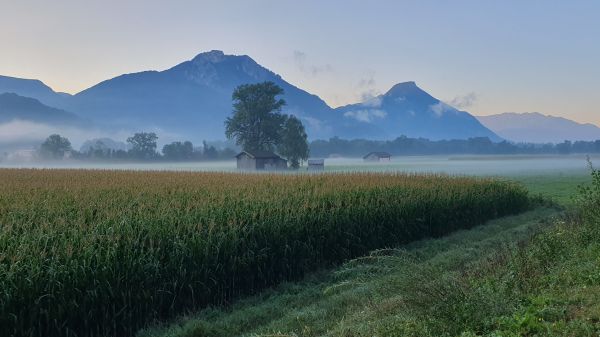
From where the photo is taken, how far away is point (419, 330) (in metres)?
6.89

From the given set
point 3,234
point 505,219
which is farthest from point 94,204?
point 505,219

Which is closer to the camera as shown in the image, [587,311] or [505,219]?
[587,311]

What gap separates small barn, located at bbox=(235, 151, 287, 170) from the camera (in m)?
86.4

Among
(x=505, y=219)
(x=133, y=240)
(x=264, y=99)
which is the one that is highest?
(x=264, y=99)

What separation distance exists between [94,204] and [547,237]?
38.3 ft

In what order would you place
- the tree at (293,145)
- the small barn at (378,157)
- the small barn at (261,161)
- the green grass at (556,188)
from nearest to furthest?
the green grass at (556,188) < the small barn at (261,161) < the tree at (293,145) < the small barn at (378,157)

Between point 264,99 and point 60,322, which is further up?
point 264,99

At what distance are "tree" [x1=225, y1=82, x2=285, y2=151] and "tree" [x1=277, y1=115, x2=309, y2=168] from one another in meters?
2.11

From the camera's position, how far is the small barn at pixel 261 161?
284 feet

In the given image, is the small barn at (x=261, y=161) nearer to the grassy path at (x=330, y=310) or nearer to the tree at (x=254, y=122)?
A: the tree at (x=254, y=122)

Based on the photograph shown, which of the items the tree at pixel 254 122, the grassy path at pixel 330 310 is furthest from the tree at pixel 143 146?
the grassy path at pixel 330 310

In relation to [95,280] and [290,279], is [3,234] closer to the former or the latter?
[95,280]

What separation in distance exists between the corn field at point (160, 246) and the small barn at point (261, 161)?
66986mm

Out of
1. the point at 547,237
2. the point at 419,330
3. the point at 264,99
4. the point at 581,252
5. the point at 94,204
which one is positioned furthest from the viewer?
the point at 264,99
